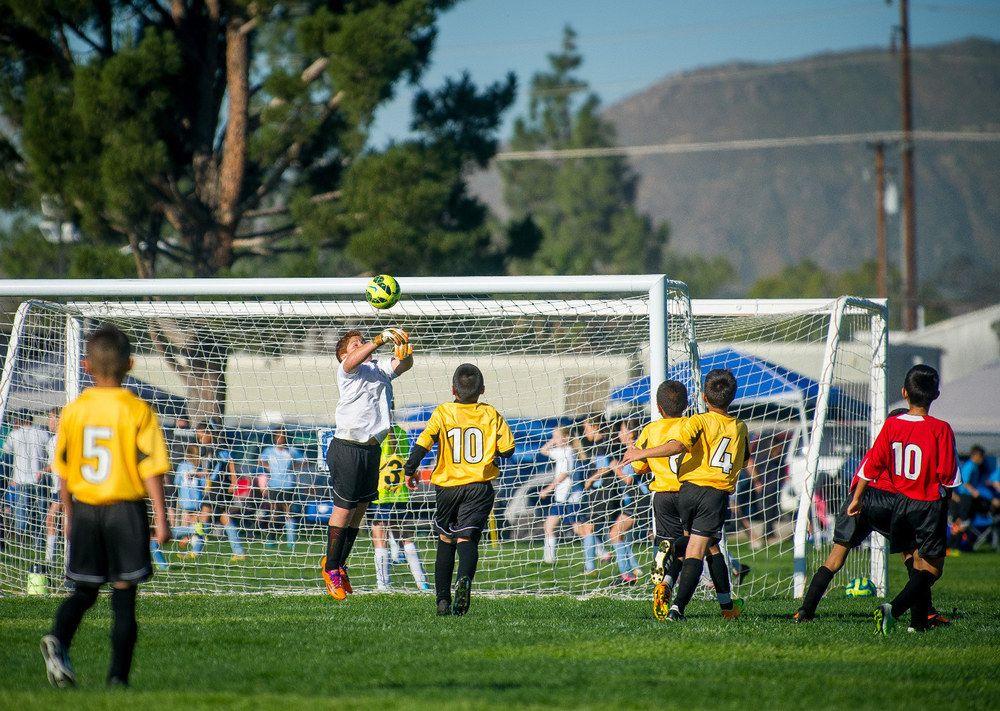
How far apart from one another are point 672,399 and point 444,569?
2048mm

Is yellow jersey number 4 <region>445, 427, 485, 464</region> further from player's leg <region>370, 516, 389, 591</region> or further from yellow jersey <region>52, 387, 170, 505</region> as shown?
yellow jersey <region>52, 387, 170, 505</region>

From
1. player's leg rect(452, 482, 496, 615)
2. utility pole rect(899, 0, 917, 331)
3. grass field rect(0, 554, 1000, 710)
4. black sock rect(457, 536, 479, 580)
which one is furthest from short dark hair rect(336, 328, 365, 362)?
utility pole rect(899, 0, 917, 331)

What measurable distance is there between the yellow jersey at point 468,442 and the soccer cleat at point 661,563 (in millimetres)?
1325

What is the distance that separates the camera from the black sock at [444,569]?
26.7 feet

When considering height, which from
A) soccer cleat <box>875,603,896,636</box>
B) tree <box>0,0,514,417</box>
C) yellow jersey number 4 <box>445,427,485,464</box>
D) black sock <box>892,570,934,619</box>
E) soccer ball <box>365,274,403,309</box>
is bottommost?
soccer cleat <box>875,603,896,636</box>

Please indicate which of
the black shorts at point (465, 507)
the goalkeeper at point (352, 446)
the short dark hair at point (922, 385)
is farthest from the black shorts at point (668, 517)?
the goalkeeper at point (352, 446)

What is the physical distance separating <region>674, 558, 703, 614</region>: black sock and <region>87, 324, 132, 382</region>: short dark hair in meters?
4.11

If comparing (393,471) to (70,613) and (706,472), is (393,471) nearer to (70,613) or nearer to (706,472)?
(706,472)

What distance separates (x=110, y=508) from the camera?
5312 millimetres

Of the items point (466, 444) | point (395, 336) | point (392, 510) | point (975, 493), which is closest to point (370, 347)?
point (395, 336)

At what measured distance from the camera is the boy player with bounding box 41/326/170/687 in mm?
5293

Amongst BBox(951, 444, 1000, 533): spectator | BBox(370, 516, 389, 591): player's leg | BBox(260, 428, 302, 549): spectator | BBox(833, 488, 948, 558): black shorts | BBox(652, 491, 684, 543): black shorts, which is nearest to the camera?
BBox(833, 488, 948, 558): black shorts

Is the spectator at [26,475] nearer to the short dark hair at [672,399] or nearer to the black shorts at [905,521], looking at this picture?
the short dark hair at [672,399]

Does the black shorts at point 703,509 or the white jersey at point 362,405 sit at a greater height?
the white jersey at point 362,405
